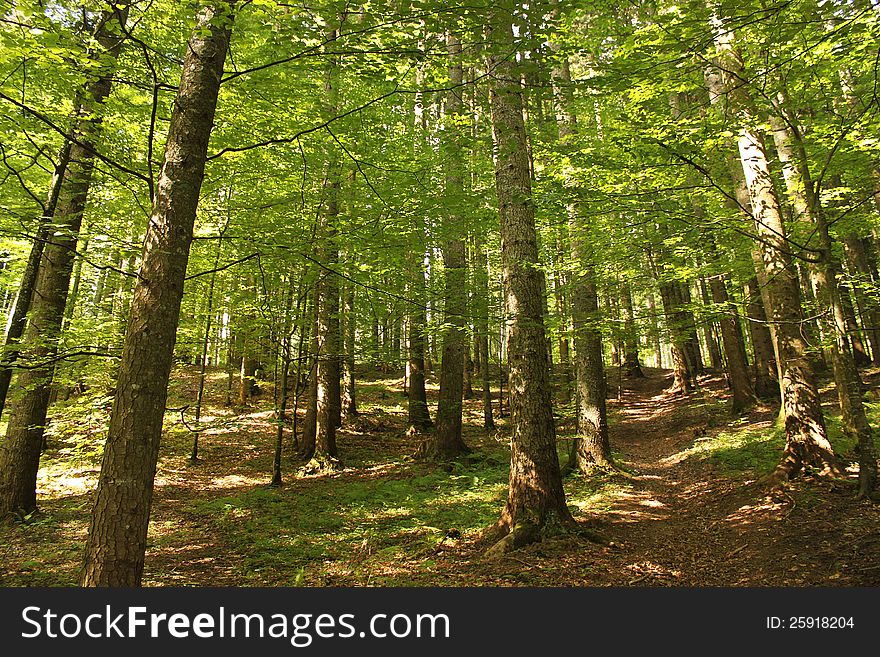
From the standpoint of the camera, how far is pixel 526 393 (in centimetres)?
629

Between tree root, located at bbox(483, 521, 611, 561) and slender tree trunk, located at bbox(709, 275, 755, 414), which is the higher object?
slender tree trunk, located at bbox(709, 275, 755, 414)

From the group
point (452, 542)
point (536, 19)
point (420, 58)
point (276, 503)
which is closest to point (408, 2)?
point (420, 58)

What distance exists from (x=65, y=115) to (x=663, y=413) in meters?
19.4

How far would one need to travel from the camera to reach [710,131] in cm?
609

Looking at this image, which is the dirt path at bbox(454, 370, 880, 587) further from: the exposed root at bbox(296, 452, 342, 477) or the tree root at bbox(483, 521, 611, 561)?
the exposed root at bbox(296, 452, 342, 477)

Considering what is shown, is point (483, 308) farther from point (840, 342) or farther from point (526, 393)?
point (840, 342)

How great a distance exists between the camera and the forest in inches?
160

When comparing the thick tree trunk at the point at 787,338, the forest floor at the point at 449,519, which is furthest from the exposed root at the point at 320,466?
the thick tree trunk at the point at 787,338

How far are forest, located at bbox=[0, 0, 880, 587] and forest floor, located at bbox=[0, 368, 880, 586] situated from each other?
63 mm

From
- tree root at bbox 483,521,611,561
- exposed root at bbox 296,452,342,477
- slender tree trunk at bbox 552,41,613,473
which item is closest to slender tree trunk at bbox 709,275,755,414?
slender tree trunk at bbox 552,41,613,473

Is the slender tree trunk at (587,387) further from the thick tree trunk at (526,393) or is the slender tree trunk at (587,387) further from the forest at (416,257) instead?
the thick tree trunk at (526,393)

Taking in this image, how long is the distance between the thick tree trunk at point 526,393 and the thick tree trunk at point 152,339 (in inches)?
140

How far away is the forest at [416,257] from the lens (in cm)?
407

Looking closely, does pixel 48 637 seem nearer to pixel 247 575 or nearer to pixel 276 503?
pixel 247 575
